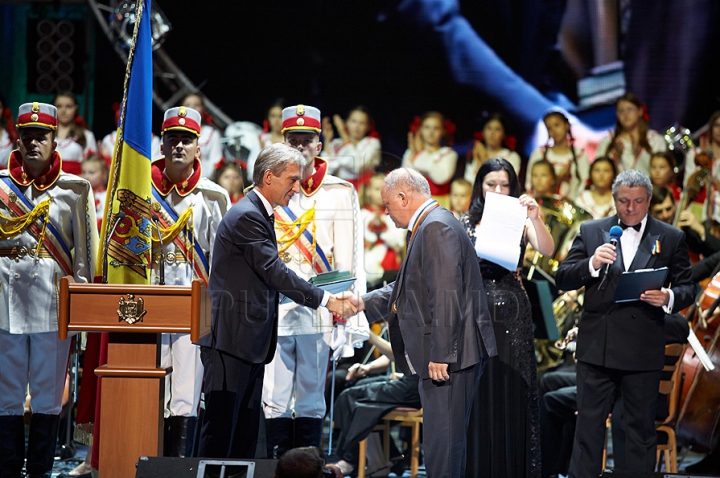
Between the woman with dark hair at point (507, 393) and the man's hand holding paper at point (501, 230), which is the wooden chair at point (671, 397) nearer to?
the woman with dark hair at point (507, 393)

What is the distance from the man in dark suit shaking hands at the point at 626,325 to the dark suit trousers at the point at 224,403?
171 centimetres

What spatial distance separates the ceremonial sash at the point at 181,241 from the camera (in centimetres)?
462

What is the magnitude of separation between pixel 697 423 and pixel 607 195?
3.07 metres

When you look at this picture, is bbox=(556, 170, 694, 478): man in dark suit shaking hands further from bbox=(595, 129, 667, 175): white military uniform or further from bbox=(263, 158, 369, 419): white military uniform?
bbox=(595, 129, 667, 175): white military uniform

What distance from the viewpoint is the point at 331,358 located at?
193 inches

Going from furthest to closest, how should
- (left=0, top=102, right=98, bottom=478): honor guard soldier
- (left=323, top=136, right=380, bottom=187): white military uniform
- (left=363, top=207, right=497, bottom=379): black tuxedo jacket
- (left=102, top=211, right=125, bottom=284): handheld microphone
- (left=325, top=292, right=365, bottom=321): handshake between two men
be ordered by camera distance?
(left=323, top=136, right=380, bottom=187): white military uniform < (left=0, top=102, right=98, bottom=478): honor guard soldier < (left=325, top=292, right=365, bottom=321): handshake between two men < (left=102, top=211, right=125, bottom=284): handheld microphone < (left=363, top=207, right=497, bottom=379): black tuxedo jacket

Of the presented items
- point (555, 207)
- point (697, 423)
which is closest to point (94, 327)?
point (697, 423)

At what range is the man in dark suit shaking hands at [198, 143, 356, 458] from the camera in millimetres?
3896

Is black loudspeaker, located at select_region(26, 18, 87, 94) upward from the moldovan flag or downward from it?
upward

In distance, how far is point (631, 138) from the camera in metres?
7.86

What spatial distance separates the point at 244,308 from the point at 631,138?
5.09m

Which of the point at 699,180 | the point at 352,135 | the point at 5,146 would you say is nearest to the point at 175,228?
the point at 352,135

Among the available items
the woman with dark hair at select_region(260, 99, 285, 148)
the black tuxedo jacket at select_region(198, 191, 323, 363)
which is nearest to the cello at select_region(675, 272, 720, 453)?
the black tuxedo jacket at select_region(198, 191, 323, 363)

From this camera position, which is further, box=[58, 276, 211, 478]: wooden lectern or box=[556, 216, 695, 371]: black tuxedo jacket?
box=[556, 216, 695, 371]: black tuxedo jacket
